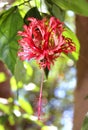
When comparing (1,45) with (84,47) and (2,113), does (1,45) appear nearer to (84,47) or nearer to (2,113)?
(84,47)

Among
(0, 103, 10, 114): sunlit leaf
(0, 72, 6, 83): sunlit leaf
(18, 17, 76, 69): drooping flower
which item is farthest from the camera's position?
(0, 72, 6, 83): sunlit leaf

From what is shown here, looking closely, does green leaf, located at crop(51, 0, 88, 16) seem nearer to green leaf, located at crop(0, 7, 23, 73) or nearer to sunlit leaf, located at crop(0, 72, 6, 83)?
green leaf, located at crop(0, 7, 23, 73)

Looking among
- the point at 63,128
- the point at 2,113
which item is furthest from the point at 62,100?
the point at 2,113

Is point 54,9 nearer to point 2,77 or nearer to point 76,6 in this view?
point 76,6

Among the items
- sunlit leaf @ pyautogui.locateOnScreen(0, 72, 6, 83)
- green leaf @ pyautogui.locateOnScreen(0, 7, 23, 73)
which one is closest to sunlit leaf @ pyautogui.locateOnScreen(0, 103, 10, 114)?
sunlit leaf @ pyautogui.locateOnScreen(0, 72, 6, 83)

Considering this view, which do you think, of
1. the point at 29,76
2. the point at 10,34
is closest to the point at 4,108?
the point at 29,76

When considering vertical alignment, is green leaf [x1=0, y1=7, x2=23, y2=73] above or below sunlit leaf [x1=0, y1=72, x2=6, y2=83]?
below
